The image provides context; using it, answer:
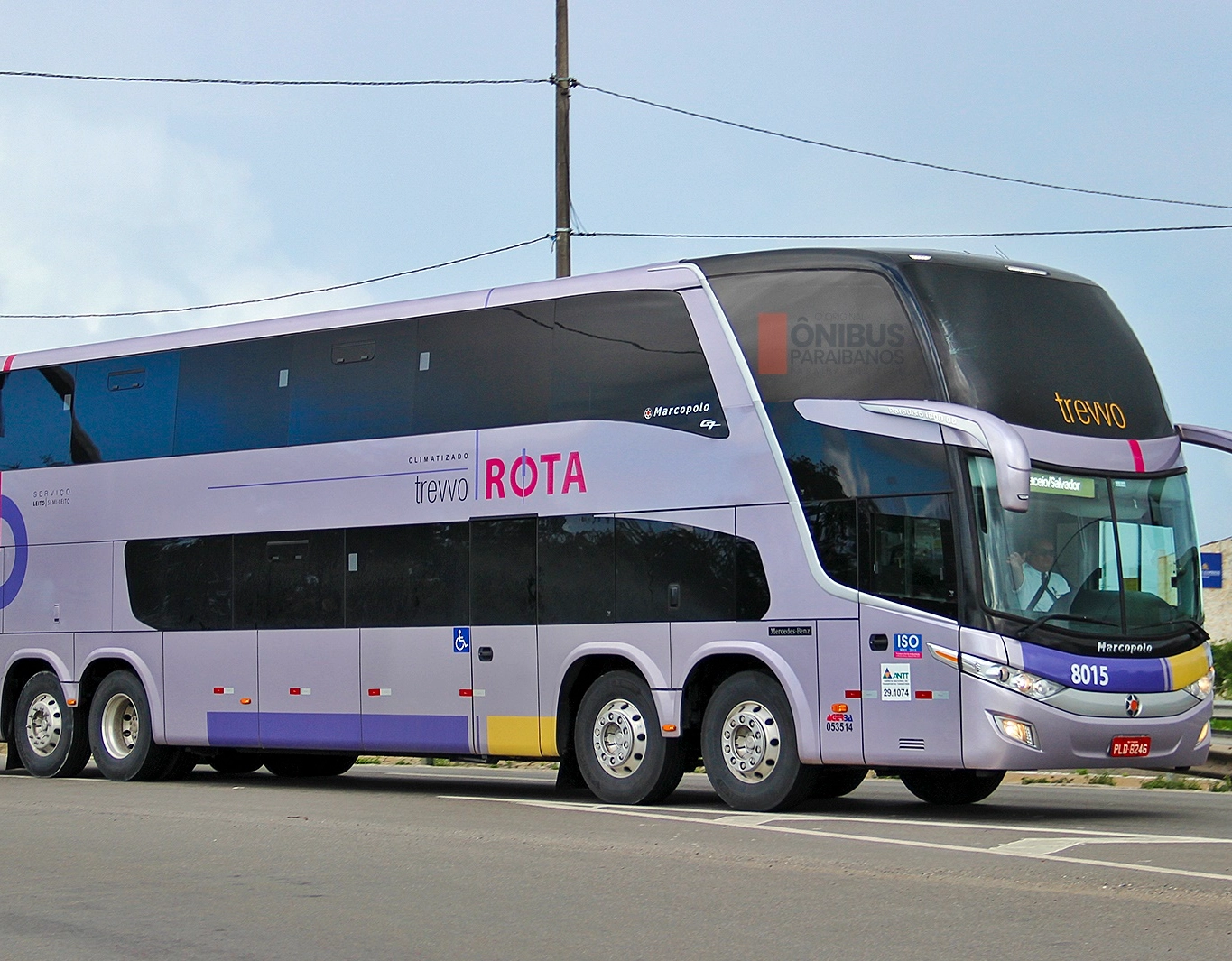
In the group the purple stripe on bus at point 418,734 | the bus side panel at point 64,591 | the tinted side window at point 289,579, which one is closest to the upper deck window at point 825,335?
the purple stripe on bus at point 418,734

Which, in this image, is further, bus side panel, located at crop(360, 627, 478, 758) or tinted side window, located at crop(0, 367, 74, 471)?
tinted side window, located at crop(0, 367, 74, 471)

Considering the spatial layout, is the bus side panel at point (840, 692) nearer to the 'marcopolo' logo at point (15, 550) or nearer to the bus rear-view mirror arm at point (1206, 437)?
the bus rear-view mirror arm at point (1206, 437)

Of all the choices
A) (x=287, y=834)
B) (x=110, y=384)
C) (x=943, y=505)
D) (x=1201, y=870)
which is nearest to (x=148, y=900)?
(x=287, y=834)

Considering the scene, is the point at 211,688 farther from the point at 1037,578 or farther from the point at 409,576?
the point at 1037,578

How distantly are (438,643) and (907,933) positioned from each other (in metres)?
9.00

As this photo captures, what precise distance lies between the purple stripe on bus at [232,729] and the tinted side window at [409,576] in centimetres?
175

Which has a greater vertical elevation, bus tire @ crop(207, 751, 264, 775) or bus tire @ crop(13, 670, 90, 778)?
bus tire @ crop(13, 670, 90, 778)

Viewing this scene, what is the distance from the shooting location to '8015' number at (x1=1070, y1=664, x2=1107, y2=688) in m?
13.1

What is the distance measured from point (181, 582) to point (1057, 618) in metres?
9.57

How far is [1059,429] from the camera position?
45.0 feet

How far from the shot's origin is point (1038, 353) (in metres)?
14.0

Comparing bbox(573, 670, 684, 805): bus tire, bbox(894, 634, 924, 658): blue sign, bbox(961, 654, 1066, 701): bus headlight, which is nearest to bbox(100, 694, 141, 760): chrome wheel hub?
bbox(573, 670, 684, 805): bus tire

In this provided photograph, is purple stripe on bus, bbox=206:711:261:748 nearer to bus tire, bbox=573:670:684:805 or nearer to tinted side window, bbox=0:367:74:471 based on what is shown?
tinted side window, bbox=0:367:74:471

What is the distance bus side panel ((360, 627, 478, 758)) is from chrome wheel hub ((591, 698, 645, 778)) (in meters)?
1.47
